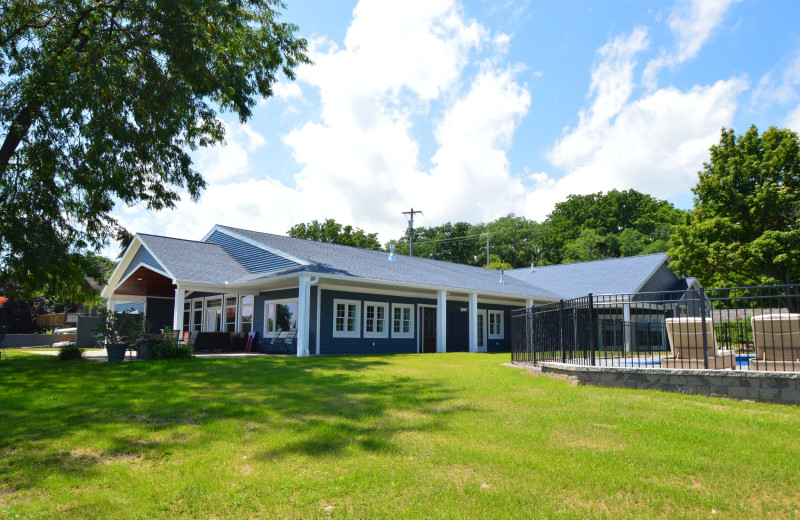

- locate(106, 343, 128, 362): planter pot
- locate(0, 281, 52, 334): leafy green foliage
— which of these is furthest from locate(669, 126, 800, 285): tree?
locate(0, 281, 52, 334): leafy green foliage

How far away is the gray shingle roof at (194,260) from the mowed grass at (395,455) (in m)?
11.1

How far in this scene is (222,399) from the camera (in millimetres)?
7926

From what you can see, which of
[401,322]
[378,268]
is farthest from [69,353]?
[401,322]

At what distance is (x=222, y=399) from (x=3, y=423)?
262 cm

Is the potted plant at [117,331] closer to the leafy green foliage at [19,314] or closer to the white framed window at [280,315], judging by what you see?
the white framed window at [280,315]

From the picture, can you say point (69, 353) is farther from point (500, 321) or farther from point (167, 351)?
point (500, 321)

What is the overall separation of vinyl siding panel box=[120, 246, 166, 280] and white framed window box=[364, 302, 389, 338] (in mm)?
8110

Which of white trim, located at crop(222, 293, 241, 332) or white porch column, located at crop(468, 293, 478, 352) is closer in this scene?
white trim, located at crop(222, 293, 241, 332)

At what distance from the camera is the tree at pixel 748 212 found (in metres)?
20.9

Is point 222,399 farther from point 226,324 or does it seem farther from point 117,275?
point 117,275

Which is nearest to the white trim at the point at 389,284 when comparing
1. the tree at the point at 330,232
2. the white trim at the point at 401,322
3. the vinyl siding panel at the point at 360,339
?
the vinyl siding panel at the point at 360,339

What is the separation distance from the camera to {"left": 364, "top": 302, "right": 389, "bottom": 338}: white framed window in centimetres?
2183

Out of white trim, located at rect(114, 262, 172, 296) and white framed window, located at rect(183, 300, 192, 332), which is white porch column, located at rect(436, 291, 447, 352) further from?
white framed window, located at rect(183, 300, 192, 332)

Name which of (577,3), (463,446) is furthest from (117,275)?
(463,446)
